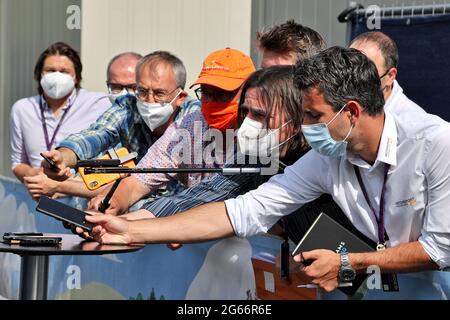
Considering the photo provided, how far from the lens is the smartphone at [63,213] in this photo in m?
4.36

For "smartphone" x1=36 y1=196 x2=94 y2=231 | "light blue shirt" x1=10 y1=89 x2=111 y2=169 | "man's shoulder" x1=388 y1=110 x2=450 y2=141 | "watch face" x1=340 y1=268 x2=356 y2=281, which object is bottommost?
"light blue shirt" x1=10 y1=89 x2=111 y2=169

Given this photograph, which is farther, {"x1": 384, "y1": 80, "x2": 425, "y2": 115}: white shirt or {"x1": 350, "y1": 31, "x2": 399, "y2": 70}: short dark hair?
{"x1": 350, "y1": 31, "x2": 399, "y2": 70}: short dark hair

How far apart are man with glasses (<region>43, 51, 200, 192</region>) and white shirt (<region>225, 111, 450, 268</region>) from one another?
4.88 ft

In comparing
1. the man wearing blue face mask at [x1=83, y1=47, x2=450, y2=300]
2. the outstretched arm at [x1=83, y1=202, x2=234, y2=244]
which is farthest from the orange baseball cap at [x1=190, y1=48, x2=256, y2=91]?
the man wearing blue face mask at [x1=83, y1=47, x2=450, y2=300]

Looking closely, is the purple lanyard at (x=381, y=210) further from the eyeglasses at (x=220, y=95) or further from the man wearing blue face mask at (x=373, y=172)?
the eyeglasses at (x=220, y=95)

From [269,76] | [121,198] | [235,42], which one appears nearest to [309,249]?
[269,76]

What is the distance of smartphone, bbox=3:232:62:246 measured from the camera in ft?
15.2

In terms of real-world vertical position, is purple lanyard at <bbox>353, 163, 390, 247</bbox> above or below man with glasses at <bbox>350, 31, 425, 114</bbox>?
below

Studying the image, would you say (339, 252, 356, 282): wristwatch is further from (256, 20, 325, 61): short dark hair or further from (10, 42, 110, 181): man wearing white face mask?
(10, 42, 110, 181): man wearing white face mask

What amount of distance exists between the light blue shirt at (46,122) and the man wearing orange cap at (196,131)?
8.04 feet

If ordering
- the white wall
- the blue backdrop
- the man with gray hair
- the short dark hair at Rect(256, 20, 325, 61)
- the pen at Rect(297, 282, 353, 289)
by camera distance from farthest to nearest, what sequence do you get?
the white wall < the man with gray hair < the blue backdrop < the short dark hair at Rect(256, 20, 325, 61) < the pen at Rect(297, 282, 353, 289)

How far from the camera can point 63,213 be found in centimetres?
439

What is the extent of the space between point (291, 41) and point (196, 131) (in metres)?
0.65

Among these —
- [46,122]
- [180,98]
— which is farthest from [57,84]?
[180,98]
